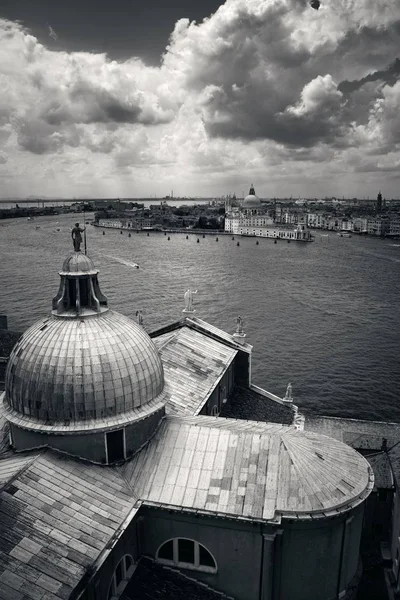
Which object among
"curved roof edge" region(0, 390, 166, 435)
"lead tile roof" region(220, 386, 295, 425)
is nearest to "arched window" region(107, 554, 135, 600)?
"curved roof edge" region(0, 390, 166, 435)

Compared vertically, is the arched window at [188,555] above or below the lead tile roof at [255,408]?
above

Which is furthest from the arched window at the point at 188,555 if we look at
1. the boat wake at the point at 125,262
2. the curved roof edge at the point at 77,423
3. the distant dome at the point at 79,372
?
the boat wake at the point at 125,262

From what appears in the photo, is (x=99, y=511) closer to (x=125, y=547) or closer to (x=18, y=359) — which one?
(x=125, y=547)

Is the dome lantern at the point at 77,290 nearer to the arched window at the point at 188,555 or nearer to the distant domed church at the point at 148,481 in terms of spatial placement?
the distant domed church at the point at 148,481

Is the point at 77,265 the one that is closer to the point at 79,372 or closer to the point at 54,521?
the point at 79,372

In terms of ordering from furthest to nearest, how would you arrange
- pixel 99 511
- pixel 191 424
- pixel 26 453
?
pixel 191 424 → pixel 26 453 → pixel 99 511

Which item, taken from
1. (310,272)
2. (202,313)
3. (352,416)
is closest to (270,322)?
(202,313)

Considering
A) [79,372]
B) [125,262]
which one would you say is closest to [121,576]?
[79,372]
